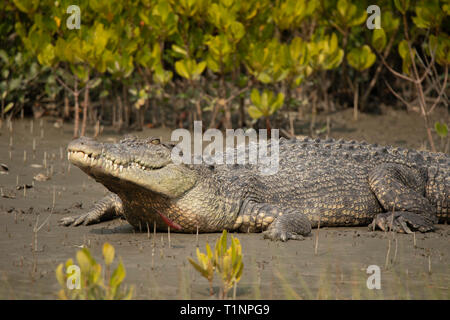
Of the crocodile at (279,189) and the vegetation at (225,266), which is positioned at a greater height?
the crocodile at (279,189)

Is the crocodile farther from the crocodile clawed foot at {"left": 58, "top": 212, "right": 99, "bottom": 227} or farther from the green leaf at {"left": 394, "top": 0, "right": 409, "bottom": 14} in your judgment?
the green leaf at {"left": 394, "top": 0, "right": 409, "bottom": 14}

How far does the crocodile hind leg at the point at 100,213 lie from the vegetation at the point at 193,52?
328 centimetres

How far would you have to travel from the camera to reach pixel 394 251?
16.3 ft

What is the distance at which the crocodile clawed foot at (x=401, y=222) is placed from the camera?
583 centimetres

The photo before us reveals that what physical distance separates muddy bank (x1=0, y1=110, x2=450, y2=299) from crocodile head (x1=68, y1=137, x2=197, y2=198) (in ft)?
1.38

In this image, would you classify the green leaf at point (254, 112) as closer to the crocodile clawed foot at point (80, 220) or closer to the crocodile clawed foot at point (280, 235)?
the crocodile clawed foot at point (80, 220)

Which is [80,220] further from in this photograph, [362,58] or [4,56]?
[362,58]

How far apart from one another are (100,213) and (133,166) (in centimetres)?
115

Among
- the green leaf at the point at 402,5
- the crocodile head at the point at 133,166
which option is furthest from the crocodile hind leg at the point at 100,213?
the green leaf at the point at 402,5

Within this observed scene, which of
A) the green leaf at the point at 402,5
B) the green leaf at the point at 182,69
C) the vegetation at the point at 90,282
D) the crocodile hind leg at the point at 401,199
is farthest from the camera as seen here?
the green leaf at the point at 182,69

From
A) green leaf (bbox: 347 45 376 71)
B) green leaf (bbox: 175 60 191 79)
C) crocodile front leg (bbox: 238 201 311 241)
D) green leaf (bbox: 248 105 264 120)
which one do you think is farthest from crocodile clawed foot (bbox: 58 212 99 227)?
green leaf (bbox: 347 45 376 71)

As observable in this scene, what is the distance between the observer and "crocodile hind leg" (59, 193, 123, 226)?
581 centimetres

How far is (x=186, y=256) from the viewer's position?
4625 mm

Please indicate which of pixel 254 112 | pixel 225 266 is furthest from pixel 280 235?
pixel 254 112
